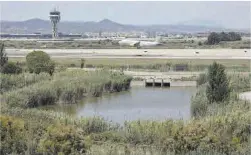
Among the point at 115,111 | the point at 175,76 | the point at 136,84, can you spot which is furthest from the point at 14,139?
the point at 175,76

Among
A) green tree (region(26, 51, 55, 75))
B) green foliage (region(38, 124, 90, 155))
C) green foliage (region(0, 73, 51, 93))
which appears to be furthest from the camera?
green tree (region(26, 51, 55, 75))

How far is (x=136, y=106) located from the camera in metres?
31.1

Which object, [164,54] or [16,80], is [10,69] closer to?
[16,80]

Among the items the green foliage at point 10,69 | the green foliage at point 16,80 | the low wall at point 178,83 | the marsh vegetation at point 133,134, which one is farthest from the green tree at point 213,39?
the marsh vegetation at point 133,134

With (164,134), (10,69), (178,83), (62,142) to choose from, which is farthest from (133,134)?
(178,83)

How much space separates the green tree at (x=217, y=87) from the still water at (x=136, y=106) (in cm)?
166

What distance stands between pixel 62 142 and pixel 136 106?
58.8 feet

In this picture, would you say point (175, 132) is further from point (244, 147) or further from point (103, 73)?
point (103, 73)

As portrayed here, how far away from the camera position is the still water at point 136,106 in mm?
26703

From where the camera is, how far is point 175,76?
47.1m

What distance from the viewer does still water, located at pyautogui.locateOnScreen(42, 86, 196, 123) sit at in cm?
2670

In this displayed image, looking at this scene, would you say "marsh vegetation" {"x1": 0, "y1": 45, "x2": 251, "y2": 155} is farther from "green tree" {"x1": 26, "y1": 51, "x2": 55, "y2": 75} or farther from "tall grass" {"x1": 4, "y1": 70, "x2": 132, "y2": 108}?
"green tree" {"x1": 26, "y1": 51, "x2": 55, "y2": 75}

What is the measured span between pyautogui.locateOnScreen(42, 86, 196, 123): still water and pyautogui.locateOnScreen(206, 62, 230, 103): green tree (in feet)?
5.45

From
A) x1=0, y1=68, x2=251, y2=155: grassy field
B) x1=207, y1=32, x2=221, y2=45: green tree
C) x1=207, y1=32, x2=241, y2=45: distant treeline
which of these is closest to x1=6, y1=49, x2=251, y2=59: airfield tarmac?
x1=207, y1=32, x2=221, y2=45: green tree
